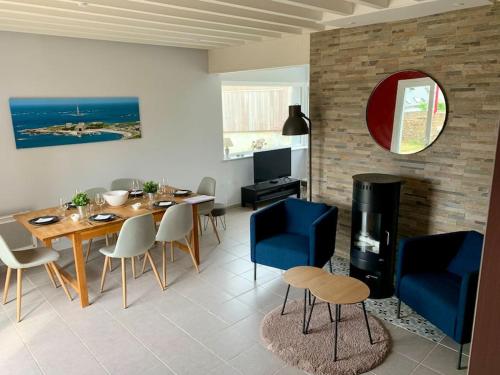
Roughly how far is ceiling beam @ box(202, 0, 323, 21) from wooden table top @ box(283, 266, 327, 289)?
7.11 feet

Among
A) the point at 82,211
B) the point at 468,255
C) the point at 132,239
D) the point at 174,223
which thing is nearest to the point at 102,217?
the point at 82,211

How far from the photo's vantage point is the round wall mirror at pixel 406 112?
337 centimetres

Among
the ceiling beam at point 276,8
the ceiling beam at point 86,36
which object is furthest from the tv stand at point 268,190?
the ceiling beam at point 276,8

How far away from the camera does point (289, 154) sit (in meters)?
6.92

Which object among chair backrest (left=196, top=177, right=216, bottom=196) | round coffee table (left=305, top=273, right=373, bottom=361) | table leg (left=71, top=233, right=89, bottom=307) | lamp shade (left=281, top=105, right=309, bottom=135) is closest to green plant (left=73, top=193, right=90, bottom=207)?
table leg (left=71, top=233, right=89, bottom=307)

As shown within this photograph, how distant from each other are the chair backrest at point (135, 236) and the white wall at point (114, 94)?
5.60 feet

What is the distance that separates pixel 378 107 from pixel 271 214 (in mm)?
1538

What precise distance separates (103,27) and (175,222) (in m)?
2.16

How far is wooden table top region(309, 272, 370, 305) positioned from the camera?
2.56 m

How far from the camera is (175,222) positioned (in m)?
3.75

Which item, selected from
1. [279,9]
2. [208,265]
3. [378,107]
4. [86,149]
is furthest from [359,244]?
[86,149]

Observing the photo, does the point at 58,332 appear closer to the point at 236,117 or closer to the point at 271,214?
the point at 271,214

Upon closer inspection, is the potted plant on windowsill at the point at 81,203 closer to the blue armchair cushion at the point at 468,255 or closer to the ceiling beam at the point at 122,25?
the ceiling beam at the point at 122,25

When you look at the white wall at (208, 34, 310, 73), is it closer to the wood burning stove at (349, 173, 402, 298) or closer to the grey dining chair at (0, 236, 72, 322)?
the wood burning stove at (349, 173, 402, 298)
